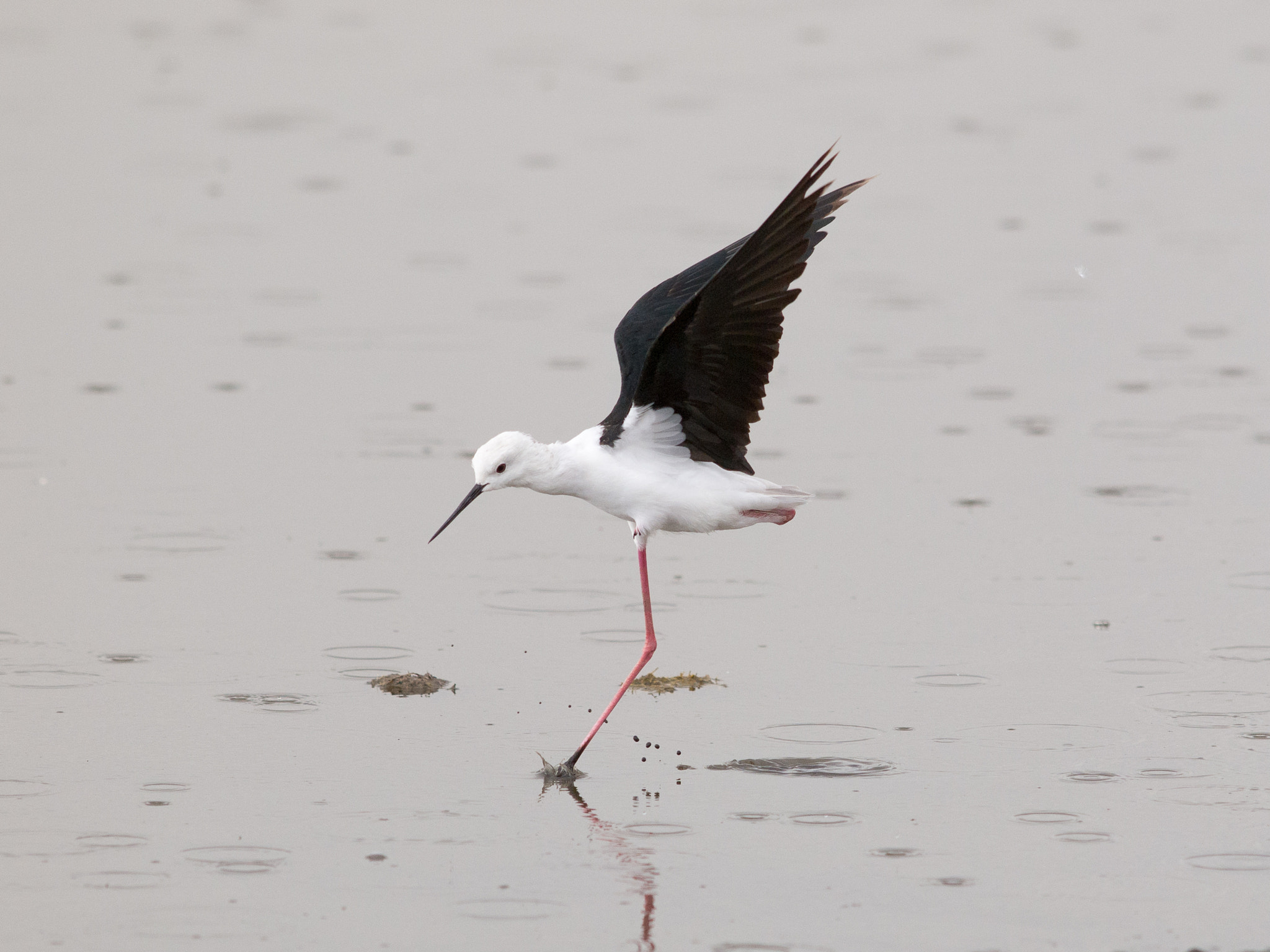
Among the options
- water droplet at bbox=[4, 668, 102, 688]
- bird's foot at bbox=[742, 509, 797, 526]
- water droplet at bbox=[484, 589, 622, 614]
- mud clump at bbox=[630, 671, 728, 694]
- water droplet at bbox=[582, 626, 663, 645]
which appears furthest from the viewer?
water droplet at bbox=[484, 589, 622, 614]

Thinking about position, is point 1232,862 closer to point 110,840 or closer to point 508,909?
point 508,909

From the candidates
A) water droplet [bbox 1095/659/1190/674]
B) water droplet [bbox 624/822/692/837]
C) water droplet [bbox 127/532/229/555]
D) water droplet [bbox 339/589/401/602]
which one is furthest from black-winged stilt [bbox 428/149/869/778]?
water droplet [bbox 127/532/229/555]

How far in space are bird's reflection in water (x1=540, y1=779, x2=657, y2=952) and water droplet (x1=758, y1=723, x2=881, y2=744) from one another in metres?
0.81

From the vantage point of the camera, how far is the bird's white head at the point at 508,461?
732 cm

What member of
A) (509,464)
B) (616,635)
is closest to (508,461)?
(509,464)

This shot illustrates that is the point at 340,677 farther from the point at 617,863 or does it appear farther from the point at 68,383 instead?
the point at 68,383

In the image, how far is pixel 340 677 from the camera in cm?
776

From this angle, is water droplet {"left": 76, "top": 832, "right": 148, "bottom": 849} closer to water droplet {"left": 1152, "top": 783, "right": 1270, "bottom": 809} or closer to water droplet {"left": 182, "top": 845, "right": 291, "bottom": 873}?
water droplet {"left": 182, "top": 845, "right": 291, "bottom": 873}

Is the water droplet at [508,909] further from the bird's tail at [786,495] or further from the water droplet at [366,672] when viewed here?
the bird's tail at [786,495]

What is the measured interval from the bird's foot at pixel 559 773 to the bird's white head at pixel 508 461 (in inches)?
40.5

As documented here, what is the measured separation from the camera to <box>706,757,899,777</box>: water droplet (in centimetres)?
690

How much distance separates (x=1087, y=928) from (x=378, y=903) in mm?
1957

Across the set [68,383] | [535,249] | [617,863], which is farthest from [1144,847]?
[535,249]

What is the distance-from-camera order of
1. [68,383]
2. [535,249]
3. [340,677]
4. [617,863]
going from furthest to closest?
[535,249], [68,383], [340,677], [617,863]
